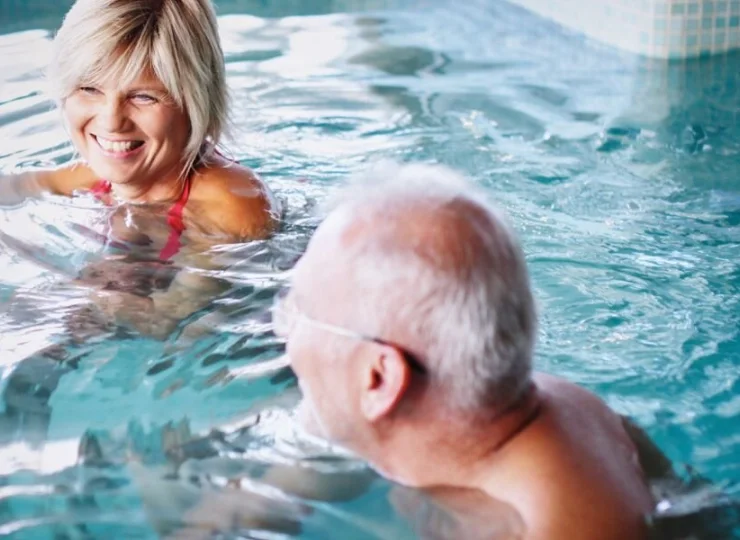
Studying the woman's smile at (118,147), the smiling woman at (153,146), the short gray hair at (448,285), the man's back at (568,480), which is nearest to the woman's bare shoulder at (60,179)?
the smiling woman at (153,146)

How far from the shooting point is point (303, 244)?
3830mm

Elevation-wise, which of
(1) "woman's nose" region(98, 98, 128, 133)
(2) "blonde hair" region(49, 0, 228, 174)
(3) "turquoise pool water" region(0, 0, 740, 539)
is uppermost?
(2) "blonde hair" region(49, 0, 228, 174)

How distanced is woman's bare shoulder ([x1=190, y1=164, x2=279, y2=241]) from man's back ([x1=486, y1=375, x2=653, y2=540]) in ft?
6.09

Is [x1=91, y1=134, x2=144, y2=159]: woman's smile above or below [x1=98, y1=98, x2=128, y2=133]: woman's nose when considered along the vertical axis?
below

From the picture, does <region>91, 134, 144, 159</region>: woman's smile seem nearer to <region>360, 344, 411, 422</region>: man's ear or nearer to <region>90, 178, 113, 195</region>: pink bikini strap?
<region>90, 178, 113, 195</region>: pink bikini strap

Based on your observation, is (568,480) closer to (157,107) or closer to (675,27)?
(157,107)

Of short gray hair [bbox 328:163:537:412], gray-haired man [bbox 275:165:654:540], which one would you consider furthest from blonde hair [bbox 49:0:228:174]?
short gray hair [bbox 328:163:537:412]

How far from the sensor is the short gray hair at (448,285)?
1.90 m

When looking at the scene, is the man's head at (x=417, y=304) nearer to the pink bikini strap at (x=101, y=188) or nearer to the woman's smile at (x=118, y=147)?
the woman's smile at (x=118, y=147)

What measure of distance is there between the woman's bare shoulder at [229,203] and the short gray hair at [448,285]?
1.83 m

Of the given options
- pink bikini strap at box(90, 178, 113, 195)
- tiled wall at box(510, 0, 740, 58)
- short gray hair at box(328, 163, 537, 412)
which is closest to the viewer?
short gray hair at box(328, 163, 537, 412)

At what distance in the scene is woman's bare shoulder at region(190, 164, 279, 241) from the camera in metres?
3.78

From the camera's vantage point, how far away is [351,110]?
6461 mm

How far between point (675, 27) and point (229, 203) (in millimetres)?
5373
